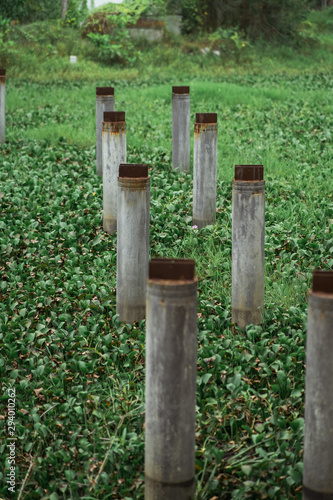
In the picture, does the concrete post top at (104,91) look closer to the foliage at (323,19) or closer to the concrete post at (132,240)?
the concrete post at (132,240)

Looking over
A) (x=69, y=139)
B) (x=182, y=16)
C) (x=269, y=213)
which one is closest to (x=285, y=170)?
(x=269, y=213)

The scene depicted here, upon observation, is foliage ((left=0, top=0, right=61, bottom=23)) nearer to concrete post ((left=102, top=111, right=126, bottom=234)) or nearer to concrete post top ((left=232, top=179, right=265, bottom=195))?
Answer: concrete post ((left=102, top=111, right=126, bottom=234))

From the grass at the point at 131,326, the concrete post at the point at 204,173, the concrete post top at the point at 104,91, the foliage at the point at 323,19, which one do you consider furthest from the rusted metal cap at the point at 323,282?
the foliage at the point at 323,19

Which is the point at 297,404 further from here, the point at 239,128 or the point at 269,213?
the point at 239,128

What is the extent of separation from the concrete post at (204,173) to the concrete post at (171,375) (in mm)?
3556

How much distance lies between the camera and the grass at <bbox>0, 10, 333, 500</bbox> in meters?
3.32

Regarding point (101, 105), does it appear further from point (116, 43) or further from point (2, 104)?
point (116, 43)

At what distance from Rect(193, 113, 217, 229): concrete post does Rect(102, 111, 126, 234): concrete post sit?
0.68 meters

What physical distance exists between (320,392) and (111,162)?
4.01 m

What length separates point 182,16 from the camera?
915 inches

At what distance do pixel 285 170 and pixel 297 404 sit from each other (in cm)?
488

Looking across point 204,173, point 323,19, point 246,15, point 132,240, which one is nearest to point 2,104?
point 204,173

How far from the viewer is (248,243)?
448 cm

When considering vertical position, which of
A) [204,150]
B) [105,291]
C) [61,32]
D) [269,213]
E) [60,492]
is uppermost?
[61,32]
